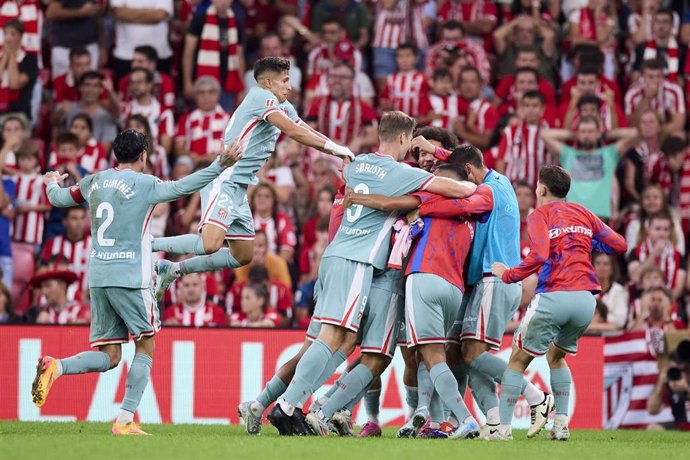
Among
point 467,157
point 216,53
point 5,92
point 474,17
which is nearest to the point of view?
point 467,157

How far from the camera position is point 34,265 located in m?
16.0

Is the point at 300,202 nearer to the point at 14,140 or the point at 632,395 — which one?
the point at 14,140

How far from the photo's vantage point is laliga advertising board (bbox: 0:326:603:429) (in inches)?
526

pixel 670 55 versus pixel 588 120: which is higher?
pixel 670 55

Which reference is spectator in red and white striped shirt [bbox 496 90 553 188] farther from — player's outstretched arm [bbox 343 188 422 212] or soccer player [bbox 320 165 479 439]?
player's outstretched arm [bbox 343 188 422 212]

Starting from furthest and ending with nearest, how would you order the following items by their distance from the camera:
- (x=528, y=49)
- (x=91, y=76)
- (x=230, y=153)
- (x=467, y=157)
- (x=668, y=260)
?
(x=528, y=49) → (x=91, y=76) → (x=668, y=260) → (x=467, y=157) → (x=230, y=153)

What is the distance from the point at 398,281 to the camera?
10406 millimetres

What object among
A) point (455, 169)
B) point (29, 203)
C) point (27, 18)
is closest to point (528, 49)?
point (27, 18)

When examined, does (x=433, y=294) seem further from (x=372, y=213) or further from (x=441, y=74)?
(x=441, y=74)

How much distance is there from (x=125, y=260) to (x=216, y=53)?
8.60 meters

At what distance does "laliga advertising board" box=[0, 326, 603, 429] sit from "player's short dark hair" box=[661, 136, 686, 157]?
4706mm

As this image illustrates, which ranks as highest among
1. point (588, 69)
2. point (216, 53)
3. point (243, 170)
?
point (216, 53)

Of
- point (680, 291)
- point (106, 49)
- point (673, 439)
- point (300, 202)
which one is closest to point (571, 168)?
point (680, 291)

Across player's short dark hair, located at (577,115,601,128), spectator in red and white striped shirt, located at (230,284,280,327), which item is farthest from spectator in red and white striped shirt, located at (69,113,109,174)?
player's short dark hair, located at (577,115,601,128)
